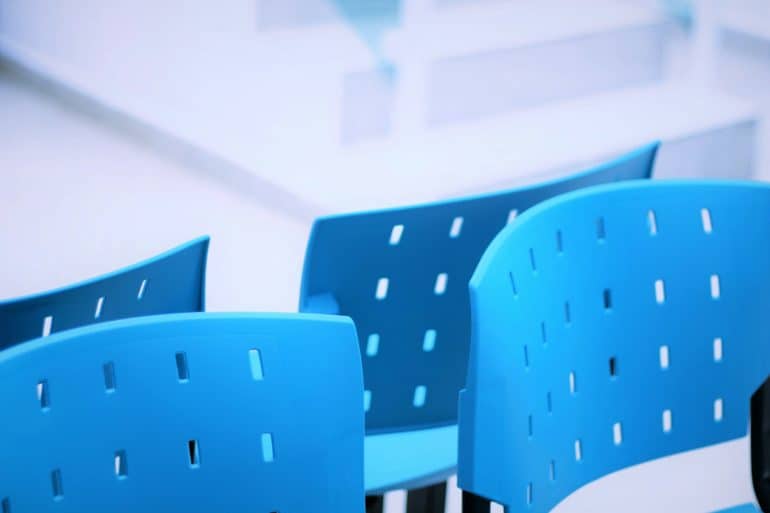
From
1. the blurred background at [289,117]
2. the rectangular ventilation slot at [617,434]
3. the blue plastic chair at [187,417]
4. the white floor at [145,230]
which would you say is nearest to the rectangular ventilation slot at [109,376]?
the blue plastic chair at [187,417]

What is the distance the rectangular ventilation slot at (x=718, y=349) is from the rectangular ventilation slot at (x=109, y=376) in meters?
0.84

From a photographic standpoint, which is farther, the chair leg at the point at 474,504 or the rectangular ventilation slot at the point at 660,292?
the rectangular ventilation slot at the point at 660,292

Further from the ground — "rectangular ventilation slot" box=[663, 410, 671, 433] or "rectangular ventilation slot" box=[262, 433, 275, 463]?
"rectangular ventilation slot" box=[262, 433, 275, 463]

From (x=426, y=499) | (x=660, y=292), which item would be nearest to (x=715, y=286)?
(x=660, y=292)

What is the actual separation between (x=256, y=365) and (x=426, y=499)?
109 centimetres

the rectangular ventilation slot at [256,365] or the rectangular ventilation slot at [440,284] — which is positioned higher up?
the rectangular ventilation slot at [440,284]

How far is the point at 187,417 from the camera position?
1178 mm

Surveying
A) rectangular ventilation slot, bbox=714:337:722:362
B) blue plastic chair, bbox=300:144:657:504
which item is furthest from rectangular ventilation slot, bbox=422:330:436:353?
rectangular ventilation slot, bbox=714:337:722:362

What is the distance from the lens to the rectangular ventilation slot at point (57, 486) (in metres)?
1.11

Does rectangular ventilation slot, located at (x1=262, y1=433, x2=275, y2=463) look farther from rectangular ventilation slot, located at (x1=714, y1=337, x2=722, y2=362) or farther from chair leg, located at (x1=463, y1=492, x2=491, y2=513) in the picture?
rectangular ventilation slot, located at (x1=714, y1=337, x2=722, y2=362)

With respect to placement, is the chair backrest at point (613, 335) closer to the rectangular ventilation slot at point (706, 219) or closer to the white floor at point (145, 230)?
the rectangular ventilation slot at point (706, 219)

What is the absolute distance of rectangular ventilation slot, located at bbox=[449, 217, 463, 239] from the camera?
1.74 m

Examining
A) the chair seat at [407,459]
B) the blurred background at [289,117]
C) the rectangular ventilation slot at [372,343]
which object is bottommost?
the chair seat at [407,459]

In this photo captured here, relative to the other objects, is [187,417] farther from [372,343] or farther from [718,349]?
[718,349]
